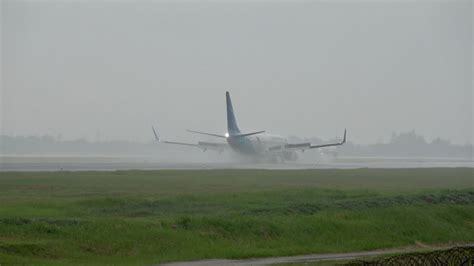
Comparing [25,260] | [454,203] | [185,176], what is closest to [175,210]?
[25,260]

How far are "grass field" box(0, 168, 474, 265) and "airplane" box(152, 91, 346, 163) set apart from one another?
49.1 meters

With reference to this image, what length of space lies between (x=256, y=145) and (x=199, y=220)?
77.3m

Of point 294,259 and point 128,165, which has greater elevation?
point 128,165

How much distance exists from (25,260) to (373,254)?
1433 cm

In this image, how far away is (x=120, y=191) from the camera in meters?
46.9

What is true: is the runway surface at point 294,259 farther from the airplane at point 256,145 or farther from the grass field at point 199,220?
the airplane at point 256,145

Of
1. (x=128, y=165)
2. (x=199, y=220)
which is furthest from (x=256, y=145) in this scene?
(x=199, y=220)

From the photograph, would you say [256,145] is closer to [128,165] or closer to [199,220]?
[128,165]

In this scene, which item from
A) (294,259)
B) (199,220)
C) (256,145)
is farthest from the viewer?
(256,145)

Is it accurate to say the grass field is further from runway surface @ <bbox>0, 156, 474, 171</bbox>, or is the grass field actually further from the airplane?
the airplane

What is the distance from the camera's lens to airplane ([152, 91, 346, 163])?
105750 mm

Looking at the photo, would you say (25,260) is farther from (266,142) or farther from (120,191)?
(266,142)

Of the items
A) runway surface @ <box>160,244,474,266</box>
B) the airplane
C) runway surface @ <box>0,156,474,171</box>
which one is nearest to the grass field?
runway surface @ <box>160,244,474,266</box>

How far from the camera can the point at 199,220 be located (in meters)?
32.1
